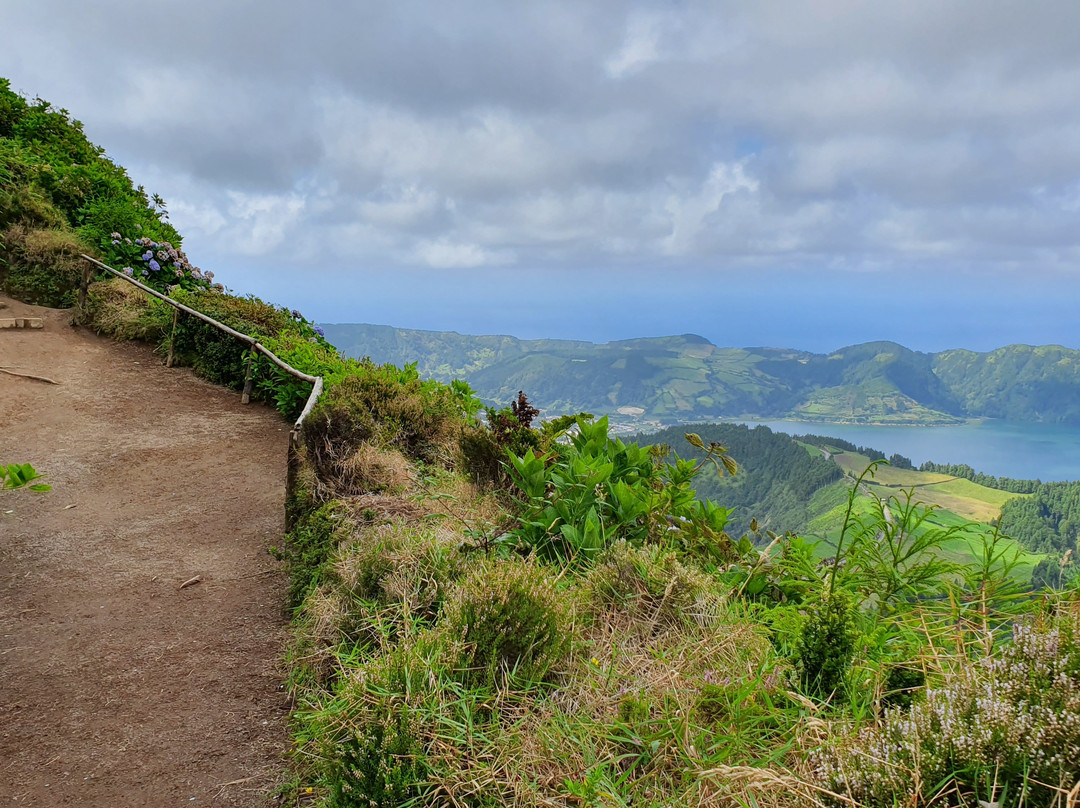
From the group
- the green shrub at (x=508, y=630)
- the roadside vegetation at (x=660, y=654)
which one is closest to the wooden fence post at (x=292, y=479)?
the roadside vegetation at (x=660, y=654)

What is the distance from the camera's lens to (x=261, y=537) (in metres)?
5.63

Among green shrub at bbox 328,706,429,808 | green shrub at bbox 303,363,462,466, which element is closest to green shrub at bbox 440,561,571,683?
green shrub at bbox 328,706,429,808

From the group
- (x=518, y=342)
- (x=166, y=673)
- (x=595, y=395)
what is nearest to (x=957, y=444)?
(x=595, y=395)

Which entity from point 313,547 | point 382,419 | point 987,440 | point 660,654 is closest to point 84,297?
point 382,419

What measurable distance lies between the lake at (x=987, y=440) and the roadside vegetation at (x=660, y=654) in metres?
56.4

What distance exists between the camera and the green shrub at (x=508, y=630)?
2.42 m

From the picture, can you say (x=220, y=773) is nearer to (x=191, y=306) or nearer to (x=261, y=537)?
(x=261, y=537)

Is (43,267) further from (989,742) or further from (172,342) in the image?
(989,742)

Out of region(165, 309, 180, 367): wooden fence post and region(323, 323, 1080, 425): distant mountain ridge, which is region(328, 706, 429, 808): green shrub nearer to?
region(165, 309, 180, 367): wooden fence post

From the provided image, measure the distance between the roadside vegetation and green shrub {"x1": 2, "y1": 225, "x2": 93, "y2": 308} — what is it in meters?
10.3

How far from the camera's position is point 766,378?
128 metres

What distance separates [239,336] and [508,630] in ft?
26.9

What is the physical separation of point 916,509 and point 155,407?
9.17 metres

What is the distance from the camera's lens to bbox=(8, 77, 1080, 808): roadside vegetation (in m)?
1.52
